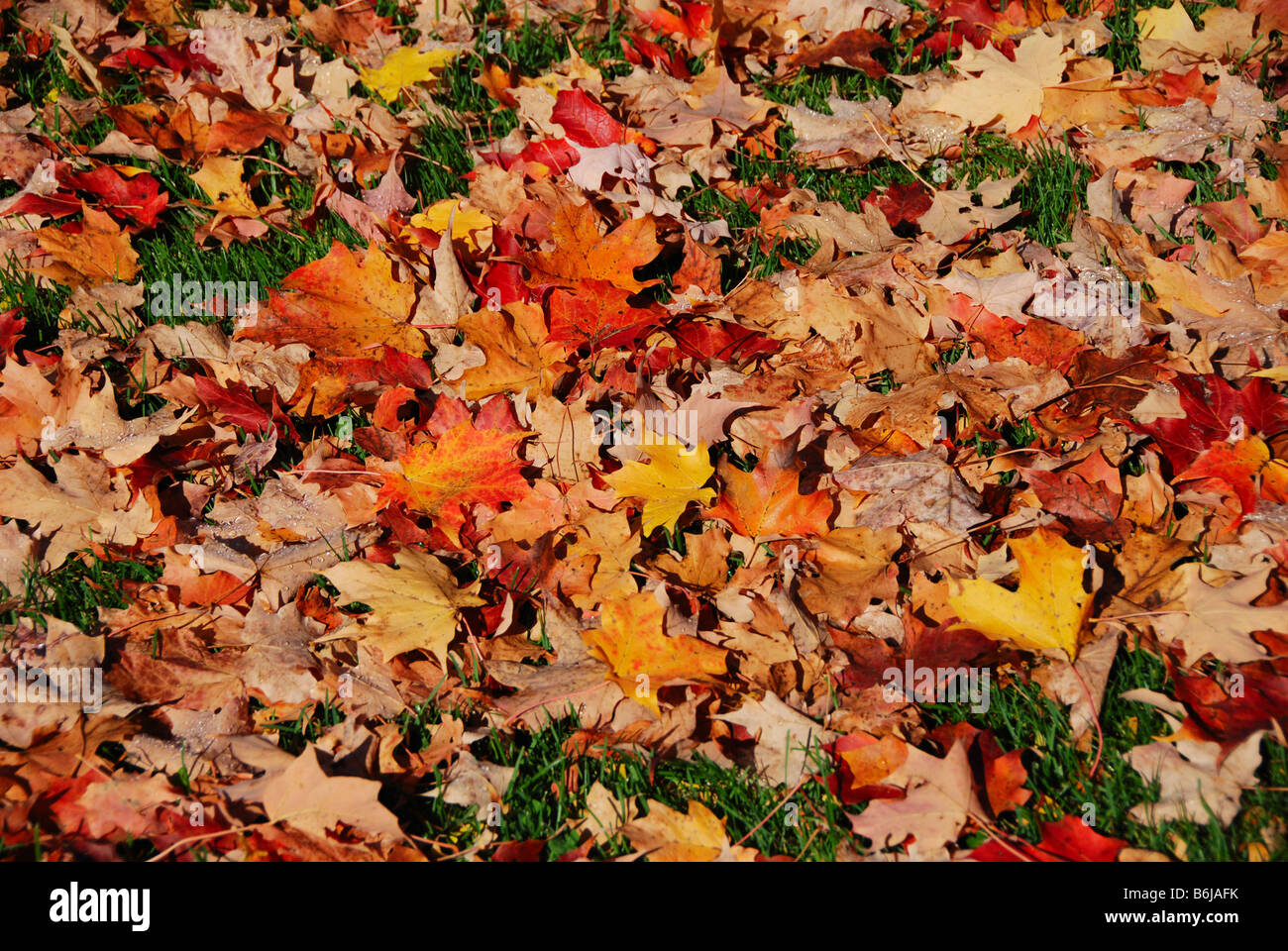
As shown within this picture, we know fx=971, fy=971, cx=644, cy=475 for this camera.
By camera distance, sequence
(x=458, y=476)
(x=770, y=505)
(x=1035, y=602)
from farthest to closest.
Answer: (x=458, y=476) < (x=770, y=505) < (x=1035, y=602)

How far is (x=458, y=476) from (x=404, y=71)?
6.67 ft

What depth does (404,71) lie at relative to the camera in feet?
12.3

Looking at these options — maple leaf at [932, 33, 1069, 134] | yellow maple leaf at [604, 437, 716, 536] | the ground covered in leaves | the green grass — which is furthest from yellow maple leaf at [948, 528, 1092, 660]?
the green grass

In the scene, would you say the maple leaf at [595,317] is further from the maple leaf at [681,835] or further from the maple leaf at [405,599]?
the maple leaf at [681,835]

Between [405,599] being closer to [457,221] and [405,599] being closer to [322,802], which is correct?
[322,802]

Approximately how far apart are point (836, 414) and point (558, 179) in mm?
1321

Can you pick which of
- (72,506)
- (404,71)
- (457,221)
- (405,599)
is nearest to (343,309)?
(457,221)

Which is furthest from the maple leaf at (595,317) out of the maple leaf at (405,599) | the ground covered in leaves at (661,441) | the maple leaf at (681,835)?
the maple leaf at (681,835)

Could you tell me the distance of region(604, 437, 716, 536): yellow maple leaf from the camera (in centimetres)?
240

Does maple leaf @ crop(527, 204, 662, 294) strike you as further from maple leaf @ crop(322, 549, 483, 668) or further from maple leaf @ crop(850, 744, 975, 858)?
maple leaf @ crop(850, 744, 975, 858)

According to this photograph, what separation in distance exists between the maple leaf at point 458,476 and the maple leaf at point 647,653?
0.49 metres

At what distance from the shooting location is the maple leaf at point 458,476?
2.49 metres

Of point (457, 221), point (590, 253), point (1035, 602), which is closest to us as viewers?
point (1035, 602)
